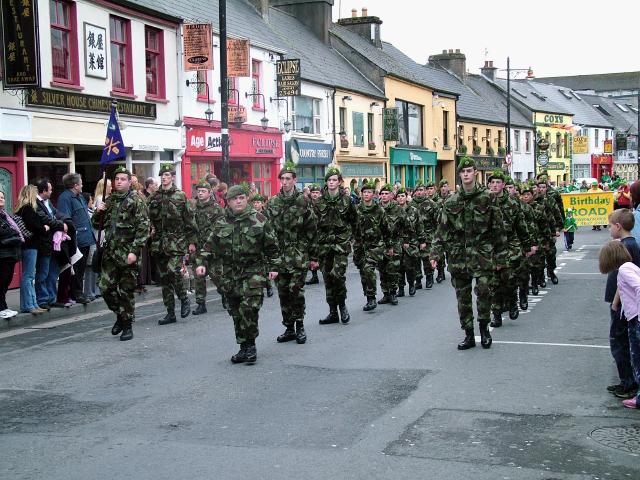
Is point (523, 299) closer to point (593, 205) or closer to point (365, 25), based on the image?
point (593, 205)

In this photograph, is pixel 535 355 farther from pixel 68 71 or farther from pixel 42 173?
pixel 68 71

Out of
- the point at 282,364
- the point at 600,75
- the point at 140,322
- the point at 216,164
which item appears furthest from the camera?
the point at 600,75

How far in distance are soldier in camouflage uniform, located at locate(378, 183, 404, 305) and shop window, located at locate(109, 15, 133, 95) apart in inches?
353

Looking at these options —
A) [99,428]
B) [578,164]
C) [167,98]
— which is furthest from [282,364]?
[578,164]

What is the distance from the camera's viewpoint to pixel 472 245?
9594 millimetres

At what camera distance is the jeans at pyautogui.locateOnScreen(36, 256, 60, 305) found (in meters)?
12.6

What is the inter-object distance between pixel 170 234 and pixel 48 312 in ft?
7.28

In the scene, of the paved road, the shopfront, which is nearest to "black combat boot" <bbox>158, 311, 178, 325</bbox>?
the paved road

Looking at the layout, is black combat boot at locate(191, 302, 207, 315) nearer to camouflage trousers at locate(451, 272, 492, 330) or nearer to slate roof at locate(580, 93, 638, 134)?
camouflage trousers at locate(451, 272, 492, 330)

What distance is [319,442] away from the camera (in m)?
6.03

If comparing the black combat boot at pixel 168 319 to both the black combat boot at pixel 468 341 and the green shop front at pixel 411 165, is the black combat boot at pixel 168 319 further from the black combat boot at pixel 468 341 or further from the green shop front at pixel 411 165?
the green shop front at pixel 411 165

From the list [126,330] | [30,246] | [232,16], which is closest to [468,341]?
[126,330]

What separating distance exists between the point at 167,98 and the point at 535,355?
15674 mm

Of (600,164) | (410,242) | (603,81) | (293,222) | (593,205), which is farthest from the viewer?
(603,81)
